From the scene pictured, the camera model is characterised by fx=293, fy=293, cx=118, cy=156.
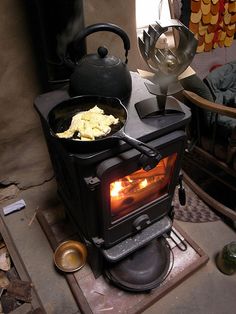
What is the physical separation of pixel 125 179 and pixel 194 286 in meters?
0.80

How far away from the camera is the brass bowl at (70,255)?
5.13 ft

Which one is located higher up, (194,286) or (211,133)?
(211,133)

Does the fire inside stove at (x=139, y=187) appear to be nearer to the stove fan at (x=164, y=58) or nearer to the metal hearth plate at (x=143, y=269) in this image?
the stove fan at (x=164, y=58)

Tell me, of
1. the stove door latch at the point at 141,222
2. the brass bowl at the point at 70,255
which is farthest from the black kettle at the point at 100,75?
the brass bowl at the point at 70,255

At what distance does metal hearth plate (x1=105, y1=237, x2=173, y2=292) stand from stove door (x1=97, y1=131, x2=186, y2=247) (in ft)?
0.82

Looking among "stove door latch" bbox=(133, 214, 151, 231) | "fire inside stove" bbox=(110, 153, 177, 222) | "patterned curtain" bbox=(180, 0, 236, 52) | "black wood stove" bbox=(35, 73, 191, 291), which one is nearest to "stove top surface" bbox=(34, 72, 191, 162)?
"black wood stove" bbox=(35, 73, 191, 291)

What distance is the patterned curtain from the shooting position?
6.16 feet

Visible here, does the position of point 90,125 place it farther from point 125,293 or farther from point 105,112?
point 125,293

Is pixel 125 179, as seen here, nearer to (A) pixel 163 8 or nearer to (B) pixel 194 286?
(B) pixel 194 286

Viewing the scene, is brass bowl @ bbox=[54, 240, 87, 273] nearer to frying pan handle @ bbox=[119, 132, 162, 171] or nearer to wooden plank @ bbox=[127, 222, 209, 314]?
wooden plank @ bbox=[127, 222, 209, 314]

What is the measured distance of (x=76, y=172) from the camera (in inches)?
42.3

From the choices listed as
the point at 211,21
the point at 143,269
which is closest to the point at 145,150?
the point at 143,269

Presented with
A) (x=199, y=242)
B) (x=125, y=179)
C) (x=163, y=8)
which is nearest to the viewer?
(x=125, y=179)

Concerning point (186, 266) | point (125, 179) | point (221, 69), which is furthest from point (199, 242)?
point (221, 69)
